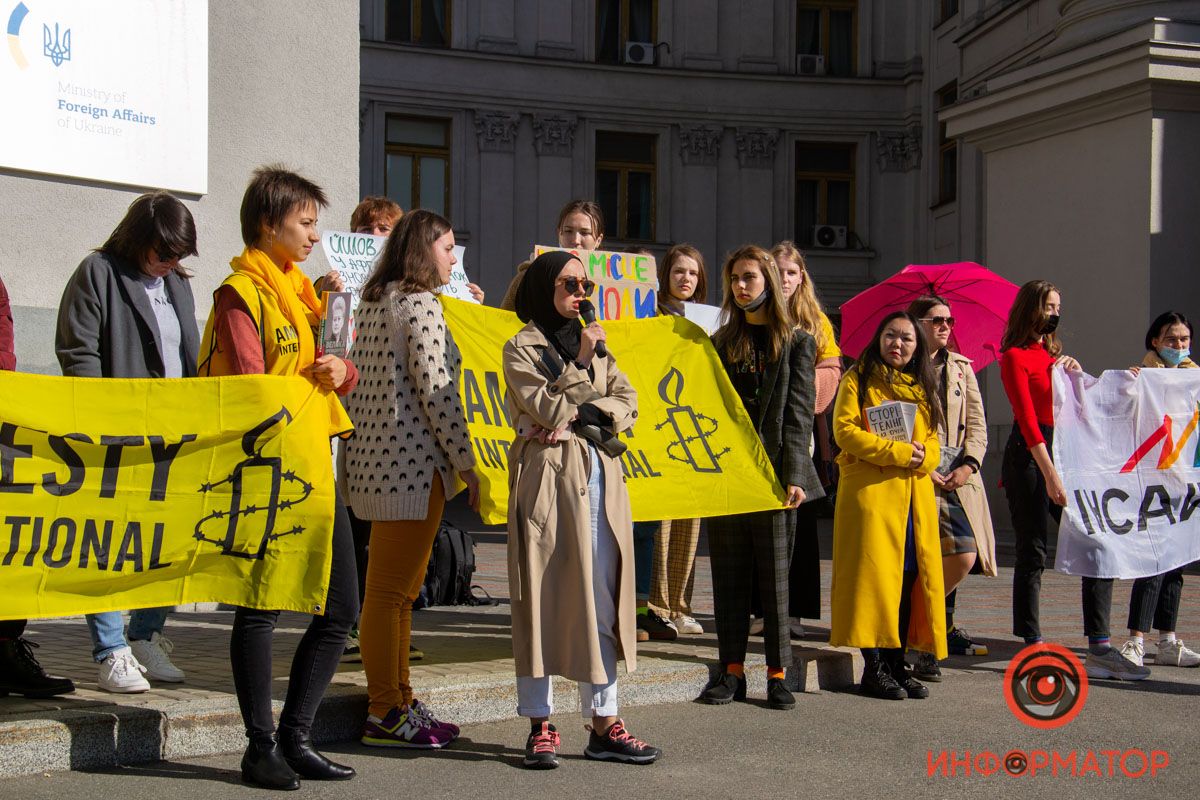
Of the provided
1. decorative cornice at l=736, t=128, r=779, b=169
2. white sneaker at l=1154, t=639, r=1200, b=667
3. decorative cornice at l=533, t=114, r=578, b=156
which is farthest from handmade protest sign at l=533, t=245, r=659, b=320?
decorative cornice at l=736, t=128, r=779, b=169

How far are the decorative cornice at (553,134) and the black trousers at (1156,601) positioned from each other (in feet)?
83.9

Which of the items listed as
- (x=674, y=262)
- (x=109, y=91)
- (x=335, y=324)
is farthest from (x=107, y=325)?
(x=674, y=262)

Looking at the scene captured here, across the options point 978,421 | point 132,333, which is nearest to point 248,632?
point 132,333

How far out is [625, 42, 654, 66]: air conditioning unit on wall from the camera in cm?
3297

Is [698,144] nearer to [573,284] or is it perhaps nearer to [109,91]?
[109,91]

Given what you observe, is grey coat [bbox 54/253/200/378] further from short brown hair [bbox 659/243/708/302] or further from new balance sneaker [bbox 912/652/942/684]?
new balance sneaker [bbox 912/652/942/684]

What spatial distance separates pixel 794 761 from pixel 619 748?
0.72 m

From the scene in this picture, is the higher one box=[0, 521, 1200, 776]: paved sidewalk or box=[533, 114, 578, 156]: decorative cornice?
box=[533, 114, 578, 156]: decorative cornice

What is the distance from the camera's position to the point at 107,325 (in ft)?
20.3

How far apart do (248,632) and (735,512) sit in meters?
2.59

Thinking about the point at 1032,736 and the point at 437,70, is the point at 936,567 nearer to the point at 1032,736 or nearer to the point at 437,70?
the point at 1032,736

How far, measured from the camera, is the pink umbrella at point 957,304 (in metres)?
9.81

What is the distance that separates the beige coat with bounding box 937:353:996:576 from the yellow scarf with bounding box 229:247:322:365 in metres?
3.63

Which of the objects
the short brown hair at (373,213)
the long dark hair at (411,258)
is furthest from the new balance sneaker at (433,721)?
the short brown hair at (373,213)
